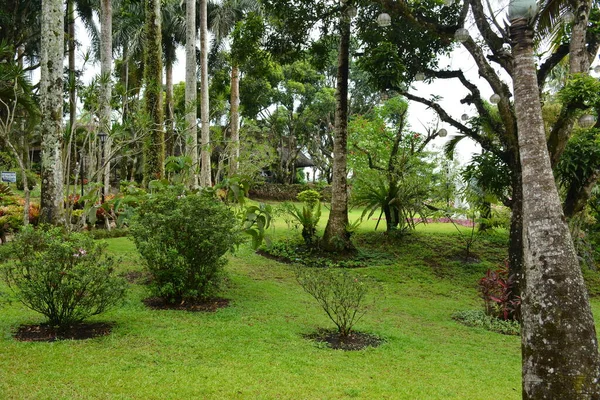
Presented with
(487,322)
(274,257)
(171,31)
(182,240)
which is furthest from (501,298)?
(171,31)

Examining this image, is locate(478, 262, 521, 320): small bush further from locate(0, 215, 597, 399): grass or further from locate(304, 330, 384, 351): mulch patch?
locate(304, 330, 384, 351): mulch patch

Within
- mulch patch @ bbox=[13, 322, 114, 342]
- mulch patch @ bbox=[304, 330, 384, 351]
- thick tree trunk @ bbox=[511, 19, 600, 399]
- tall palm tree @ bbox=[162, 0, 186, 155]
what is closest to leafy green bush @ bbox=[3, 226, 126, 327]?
mulch patch @ bbox=[13, 322, 114, 342]

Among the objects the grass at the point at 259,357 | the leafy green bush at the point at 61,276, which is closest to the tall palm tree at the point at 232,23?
the grass at the point at 259,357

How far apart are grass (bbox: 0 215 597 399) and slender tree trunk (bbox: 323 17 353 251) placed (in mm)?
3098

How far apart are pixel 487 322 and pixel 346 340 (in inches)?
108

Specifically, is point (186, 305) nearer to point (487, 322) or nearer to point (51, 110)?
point (51, 110)

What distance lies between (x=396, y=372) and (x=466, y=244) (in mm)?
8812

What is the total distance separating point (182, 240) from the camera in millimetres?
6805

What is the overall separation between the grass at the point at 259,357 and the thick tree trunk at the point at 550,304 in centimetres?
134

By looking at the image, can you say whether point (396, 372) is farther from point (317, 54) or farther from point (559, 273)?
point (317, 54)

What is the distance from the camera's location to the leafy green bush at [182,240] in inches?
260

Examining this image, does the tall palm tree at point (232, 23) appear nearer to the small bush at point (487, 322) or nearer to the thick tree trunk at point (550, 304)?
the small bush at point (487, 322)

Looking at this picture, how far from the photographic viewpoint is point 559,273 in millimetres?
3133

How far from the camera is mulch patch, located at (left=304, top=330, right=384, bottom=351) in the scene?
18.6ft
